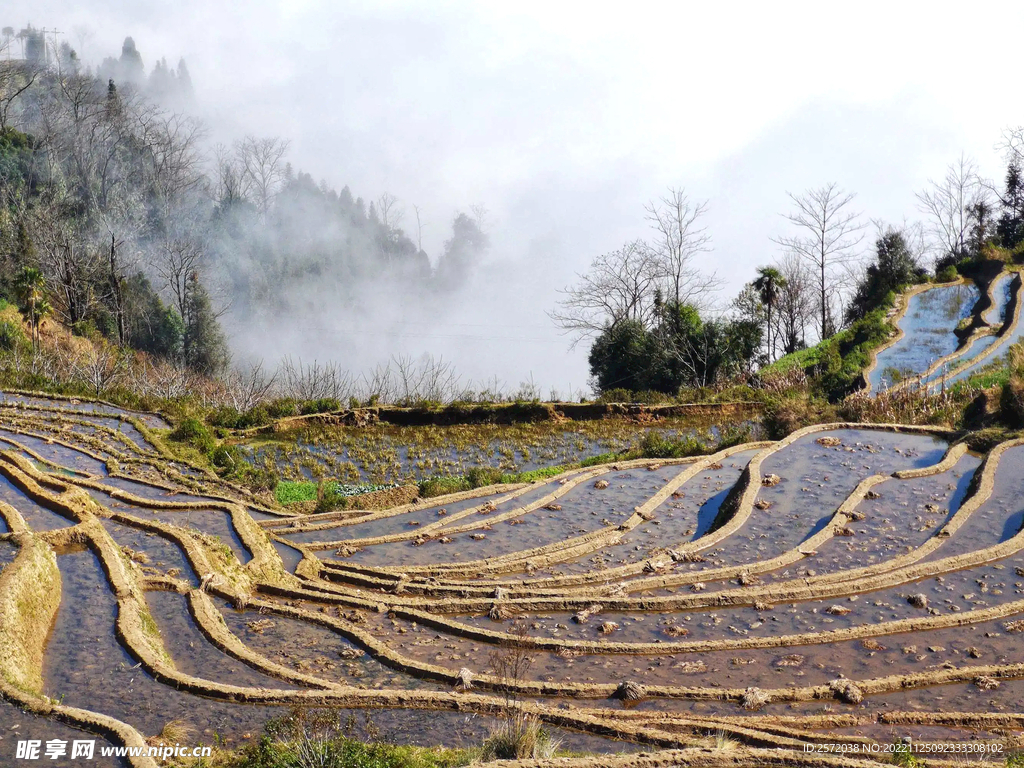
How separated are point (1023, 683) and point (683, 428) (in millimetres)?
18986

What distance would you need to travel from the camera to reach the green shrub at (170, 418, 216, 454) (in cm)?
2333

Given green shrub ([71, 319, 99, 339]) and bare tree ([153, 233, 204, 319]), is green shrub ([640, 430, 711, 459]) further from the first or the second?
bare tree ([153, 233, 204, 319])

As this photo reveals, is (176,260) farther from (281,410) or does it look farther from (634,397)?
(634,397)

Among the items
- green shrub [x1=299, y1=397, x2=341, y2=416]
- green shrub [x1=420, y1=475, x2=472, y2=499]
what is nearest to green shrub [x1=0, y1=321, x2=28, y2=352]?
green shrub [x1=299, y1=397, x2=341, y2=416]

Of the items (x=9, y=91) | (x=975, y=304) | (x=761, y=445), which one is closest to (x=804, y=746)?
(x=761, y=445)

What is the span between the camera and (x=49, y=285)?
52.1 metres

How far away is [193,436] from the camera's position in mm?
23609

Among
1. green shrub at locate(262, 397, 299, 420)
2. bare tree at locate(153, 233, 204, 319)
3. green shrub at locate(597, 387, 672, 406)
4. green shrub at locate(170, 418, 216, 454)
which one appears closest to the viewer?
green shrub at locate(170, 418, 216, 454)

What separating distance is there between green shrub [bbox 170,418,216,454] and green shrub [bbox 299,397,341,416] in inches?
197

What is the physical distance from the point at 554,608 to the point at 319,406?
18.7 meters

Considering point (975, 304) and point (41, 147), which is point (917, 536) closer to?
point (975, 304)

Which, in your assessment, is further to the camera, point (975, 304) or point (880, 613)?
point (975, 304)

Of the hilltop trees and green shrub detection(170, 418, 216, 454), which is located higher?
the hilltop trees

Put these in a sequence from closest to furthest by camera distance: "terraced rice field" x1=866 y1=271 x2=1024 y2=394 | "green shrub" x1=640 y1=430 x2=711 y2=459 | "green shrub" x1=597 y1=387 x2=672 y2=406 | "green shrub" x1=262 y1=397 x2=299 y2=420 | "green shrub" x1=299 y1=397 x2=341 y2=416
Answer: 1. "green shrub" x1=640 y1=430 x2=711 y2=459
2. "green shrub" x1=262 y1=397 x2=299 y2=420
3. "terraced rice field" x1=866 y1=271 x2=1024 y2=394
4. "green shrub" x1=299 y1=397 x2=341 y2=416
5. "green shrub" x1=597 y1=387 x2=672 y2=406
